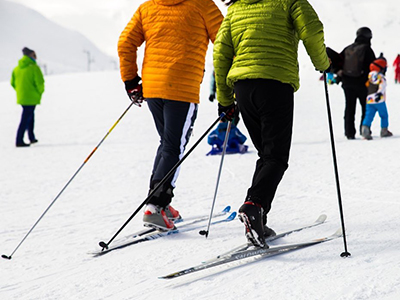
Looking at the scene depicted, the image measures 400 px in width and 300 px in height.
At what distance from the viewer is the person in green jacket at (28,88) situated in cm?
976

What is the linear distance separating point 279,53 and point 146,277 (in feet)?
4.94

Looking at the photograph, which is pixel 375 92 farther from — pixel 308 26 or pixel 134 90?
pixel 308 26

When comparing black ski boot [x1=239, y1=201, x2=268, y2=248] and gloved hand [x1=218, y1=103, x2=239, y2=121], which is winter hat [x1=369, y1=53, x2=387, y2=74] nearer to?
gloved hand [x1=218, y1=103, x2=239, y2=121]

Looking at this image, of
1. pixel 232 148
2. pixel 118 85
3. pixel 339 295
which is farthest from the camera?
pixel 118 85

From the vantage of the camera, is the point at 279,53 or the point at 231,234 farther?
the point at 231,234

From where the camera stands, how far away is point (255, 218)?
2930 mm

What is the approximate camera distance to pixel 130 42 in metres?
3.68

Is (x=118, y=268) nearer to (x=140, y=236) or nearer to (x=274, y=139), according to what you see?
(x=140, y=236)

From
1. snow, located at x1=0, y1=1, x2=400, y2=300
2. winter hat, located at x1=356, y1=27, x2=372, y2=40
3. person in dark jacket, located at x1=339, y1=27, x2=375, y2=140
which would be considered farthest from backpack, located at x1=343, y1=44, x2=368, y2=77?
snow, located at x1=0, y1=1, x2=400, y2=300

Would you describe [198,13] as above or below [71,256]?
above

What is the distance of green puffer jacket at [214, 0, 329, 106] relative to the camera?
112 inches

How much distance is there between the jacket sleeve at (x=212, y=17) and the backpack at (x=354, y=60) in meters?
5.42

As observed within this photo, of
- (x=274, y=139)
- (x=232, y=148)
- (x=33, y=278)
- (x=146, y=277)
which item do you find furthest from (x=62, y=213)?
(x=232, y=148)

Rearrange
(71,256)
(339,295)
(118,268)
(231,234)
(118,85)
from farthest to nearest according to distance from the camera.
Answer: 1. (118,85)
2. (231,234)
3. (71,256)
4. (118,268)
5. (339,295)
